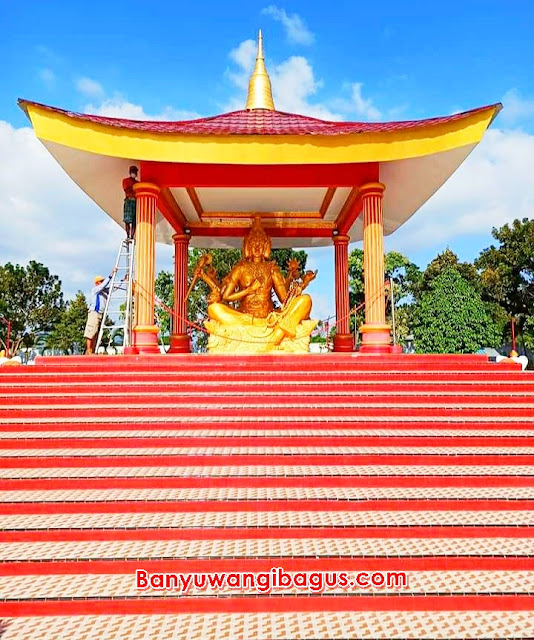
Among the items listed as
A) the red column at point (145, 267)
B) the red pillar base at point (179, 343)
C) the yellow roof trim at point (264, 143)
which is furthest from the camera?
the red pillar base at point (179, 343)

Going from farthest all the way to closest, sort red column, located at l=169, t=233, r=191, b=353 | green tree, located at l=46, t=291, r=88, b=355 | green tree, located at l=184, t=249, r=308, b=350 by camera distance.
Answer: green tree, located at l=46, t=291, r=88, b=355
green tree, located at l=184, t=249, r=308, b=350
red column, located at l=169, t=233, r=191, b=353

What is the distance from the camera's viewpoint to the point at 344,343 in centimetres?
1196

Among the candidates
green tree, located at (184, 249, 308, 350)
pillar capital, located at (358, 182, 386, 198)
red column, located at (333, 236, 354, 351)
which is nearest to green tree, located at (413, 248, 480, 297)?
green tree, located at (184, 249, 308, 350)

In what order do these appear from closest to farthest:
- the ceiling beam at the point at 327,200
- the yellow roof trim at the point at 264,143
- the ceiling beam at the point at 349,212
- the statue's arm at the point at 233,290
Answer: the yellow roof trim at the point at 264,143 < the ceiling beam at the point at 349,212 < the ceiling beam at the point at 327,200 < the statue's arm at the point at 233,290

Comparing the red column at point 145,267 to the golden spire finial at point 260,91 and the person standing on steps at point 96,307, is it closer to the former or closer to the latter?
the person standing on steps at point 96,307

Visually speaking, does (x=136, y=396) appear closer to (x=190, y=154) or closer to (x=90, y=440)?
(x=90, y=440)

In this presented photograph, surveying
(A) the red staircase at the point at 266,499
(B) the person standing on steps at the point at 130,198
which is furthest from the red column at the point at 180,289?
(A) the red staircase at the point at 266,499

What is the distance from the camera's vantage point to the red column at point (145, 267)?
27.3 ft

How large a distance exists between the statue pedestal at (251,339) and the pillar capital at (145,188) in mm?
2846

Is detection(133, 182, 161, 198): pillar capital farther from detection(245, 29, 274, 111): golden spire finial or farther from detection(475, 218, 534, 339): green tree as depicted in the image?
detection(475, 218, 534, 339): green tree

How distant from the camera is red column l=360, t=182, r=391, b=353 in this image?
27.5ft

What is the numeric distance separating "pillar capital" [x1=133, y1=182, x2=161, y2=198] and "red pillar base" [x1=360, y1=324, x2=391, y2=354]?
14.6 ft

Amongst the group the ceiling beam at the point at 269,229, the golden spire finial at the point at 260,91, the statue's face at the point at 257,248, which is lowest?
the statue's face at the point at 257,248

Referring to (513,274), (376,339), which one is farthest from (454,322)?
(376,339)
